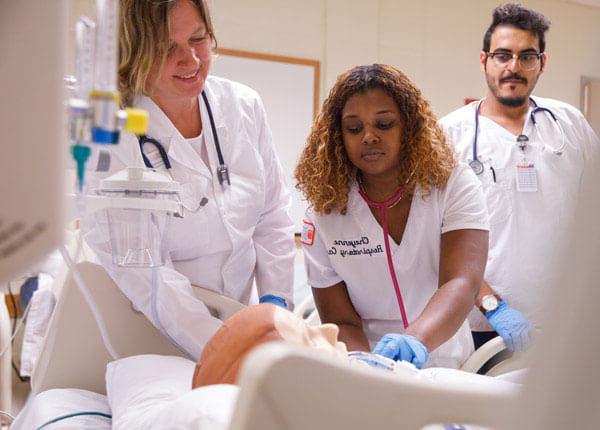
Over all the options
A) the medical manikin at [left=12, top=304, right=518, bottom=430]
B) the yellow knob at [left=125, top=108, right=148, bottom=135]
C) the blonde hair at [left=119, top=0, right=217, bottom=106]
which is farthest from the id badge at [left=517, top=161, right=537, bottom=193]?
the yellow knob at [left=125, top=108, right=148, bottom=135]

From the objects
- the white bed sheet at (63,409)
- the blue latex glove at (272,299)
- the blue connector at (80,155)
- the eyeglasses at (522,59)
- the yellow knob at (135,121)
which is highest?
the eyeglasses at (522,59)

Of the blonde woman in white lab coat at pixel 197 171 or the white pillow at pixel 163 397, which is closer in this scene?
the white pillow at pixel 163 397

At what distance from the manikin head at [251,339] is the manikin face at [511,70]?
1780 millimetres

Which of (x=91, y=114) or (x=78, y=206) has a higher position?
(x=91, y=114)

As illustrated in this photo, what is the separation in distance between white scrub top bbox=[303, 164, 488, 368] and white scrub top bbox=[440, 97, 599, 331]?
636 millimetres

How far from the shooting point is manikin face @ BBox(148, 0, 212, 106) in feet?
5.72

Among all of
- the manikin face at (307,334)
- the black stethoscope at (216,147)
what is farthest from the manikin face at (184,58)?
the manikin face at (307,334)

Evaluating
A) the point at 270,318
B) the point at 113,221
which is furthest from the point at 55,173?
the point at 113,221

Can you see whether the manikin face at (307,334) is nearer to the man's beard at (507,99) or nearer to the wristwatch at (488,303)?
the wristwatch at (488,303)

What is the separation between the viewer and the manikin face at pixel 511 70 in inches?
103

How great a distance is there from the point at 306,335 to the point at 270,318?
0.07 m

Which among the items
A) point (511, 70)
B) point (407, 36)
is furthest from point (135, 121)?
point (407, 36)

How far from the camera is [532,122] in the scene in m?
2.70

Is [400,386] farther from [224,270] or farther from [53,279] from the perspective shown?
[53,279]
